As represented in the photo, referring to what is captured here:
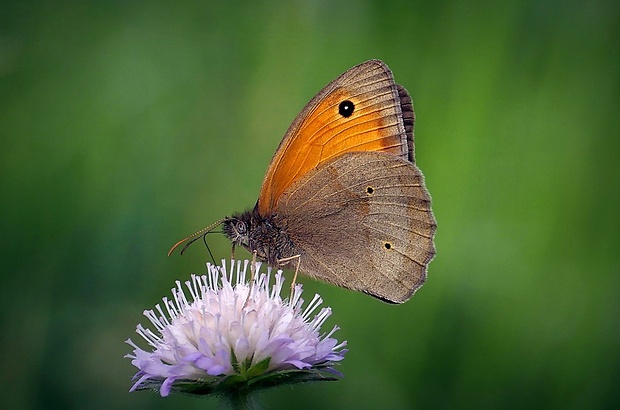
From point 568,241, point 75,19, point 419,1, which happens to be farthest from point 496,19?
point 75,19

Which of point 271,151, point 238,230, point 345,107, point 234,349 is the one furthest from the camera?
point 271,151

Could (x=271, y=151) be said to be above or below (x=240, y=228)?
above

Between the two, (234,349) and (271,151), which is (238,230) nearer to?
(234,349)

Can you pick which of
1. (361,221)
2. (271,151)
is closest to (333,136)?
(361,221)

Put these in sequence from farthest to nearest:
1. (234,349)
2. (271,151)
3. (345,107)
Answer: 1. (271,151)
2. (345,107)
3. (234,349)

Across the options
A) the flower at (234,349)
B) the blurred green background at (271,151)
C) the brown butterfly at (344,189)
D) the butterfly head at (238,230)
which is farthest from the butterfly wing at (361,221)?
the blurred green background at (271,151)

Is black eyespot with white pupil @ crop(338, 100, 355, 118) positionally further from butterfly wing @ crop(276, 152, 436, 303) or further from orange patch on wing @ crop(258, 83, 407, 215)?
butterfly wing @ crop(276, 152, 436, 303)

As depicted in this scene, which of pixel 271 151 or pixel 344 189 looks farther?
pixel 271 151

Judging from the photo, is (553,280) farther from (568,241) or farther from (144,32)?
(144,32)

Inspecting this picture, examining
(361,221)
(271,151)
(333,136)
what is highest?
(271,151)
